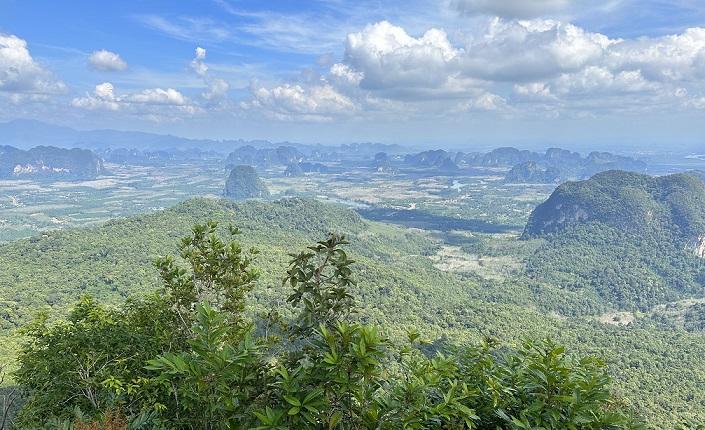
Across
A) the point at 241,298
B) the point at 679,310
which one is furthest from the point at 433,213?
the point at 241,298

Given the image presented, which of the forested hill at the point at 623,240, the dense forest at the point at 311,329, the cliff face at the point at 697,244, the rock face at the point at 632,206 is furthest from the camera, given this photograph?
the rock face at the point at 632,206

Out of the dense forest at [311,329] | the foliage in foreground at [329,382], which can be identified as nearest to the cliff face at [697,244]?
the dense forest at [311,329]

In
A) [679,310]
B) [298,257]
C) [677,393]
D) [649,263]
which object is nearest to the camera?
[298,257]

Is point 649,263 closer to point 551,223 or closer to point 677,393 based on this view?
point 551,223

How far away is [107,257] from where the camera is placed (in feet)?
228

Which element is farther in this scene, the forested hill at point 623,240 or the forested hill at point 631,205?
the forested hill at point 631,205

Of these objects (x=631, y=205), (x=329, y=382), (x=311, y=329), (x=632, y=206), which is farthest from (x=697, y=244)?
(x=329, y=382)

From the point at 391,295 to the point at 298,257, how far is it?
2591 inches

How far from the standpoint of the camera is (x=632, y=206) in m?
131

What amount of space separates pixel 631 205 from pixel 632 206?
1.72 feet

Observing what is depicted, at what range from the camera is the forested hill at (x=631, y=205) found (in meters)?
124

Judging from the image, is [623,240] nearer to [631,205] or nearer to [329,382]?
[631,205]

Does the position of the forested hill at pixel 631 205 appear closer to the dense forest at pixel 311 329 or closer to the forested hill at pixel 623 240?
the forested hill at pixel 623 240

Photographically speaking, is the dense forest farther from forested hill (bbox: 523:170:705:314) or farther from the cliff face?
the cliff face
